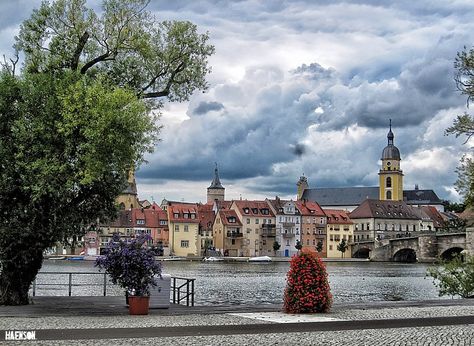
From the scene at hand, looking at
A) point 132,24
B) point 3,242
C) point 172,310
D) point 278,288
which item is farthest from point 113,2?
point 278,288

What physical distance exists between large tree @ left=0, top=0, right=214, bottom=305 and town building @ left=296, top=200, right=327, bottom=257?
15123 cm

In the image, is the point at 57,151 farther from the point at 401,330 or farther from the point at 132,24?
the point at 401,330

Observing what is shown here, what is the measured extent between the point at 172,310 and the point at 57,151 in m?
6.39

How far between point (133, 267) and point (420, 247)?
419 feet

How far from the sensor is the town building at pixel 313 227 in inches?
7008

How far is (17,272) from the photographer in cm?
2519

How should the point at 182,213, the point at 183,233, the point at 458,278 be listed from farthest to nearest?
the point at 182,213 < the point at 183,233 < the point at 458,278

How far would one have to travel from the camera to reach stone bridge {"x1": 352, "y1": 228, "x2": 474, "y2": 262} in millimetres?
132875

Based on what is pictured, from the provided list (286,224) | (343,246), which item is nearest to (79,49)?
(286,224)

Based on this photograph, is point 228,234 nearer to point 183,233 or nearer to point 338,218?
point 183,233

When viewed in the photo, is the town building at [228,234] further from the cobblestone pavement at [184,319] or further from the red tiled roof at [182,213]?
the cobblestone pavement at [184,319]

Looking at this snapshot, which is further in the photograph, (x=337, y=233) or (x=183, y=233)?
(x=337, y=233)

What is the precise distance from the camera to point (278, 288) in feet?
199

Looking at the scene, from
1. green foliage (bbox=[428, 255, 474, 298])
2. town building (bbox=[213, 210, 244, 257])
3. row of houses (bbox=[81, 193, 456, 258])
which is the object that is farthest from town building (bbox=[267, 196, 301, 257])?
green foliage (bbox=[428, 255, 474, 298])
